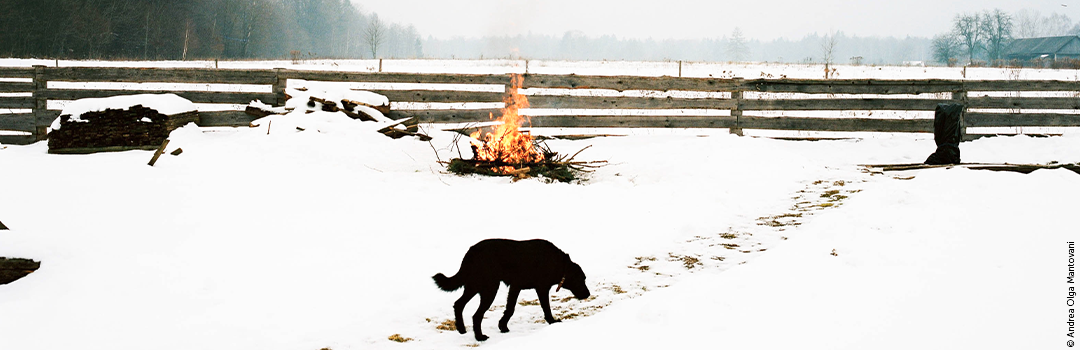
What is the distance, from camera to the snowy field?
11.8 feet

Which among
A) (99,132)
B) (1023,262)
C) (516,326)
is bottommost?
(516,326)

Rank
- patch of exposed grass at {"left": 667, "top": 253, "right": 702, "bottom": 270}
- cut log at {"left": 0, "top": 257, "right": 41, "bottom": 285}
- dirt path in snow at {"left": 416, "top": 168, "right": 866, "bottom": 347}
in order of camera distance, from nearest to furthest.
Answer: dirt path in snow at {"left": 416, "top": 168, "right": 866, "bottom": 347}, cut log at {"left": 0, "top": 257, "right": 41, "bottom": 285}, patch of exposed grass at {"left": 667, "top": 253, "right": 702, "bottom": 270}

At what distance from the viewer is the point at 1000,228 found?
209 inches

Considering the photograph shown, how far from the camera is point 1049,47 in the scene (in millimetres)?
68188

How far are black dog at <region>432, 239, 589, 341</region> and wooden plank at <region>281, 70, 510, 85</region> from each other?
9.71 meters

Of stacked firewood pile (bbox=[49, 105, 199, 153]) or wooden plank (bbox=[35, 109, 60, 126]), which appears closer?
stacked firewood pile (bbox=[49, 105, 199, 153])

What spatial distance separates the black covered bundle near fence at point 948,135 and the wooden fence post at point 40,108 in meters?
15.3

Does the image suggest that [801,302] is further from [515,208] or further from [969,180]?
[969,180]

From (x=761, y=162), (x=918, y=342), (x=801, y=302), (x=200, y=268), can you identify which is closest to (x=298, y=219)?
(x=200, y=268)

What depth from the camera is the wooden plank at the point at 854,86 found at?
13484 mm

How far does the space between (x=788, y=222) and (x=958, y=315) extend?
324 centimetres

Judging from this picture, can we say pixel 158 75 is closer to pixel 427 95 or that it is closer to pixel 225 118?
pixel 225 118

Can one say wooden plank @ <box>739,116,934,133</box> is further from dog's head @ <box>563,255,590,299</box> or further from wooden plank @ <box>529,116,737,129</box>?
dog's head @ <box>563,255,590,299</box>

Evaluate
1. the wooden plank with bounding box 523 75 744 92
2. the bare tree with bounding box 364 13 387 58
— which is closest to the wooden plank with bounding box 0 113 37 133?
the wooden plank with bounding box 523 75 744 92
